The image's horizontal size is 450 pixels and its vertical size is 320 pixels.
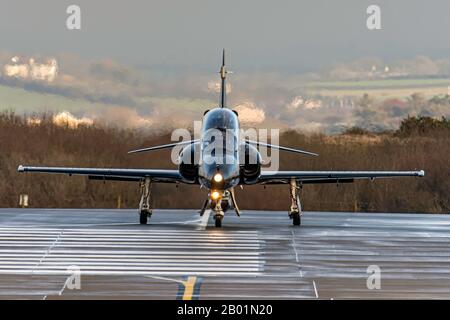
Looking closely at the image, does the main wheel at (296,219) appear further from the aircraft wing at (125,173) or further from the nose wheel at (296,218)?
the aircraft wing at (125,173)

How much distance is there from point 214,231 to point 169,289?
1519cm

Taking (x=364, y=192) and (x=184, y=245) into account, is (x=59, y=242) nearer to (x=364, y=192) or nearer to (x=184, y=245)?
(x=184, y=245)

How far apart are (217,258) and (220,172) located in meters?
8.64

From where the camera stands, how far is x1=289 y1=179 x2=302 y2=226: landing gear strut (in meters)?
39.9

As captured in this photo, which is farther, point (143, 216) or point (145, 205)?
point (143, 216)

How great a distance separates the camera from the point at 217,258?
90.5ft

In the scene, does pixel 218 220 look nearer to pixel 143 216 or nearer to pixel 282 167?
pixel 143 216

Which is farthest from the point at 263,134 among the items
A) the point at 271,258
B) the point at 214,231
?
the point at 271,258

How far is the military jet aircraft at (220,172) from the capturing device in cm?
3634

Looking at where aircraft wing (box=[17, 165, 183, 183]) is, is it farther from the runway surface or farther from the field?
the field

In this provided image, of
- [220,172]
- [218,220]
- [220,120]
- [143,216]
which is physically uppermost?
[220,120]

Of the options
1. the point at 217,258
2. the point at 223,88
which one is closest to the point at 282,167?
the point at 223,88

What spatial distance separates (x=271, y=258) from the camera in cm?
2766

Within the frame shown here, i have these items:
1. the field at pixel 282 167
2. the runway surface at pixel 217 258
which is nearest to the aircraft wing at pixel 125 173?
the runway surface at pixel 217 258
